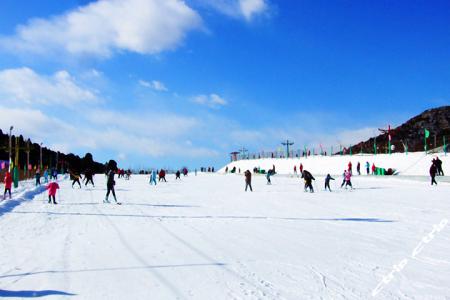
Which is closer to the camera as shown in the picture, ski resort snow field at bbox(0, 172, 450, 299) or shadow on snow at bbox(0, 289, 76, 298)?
shadow on snow at bbox(0, 289, 76, 298)

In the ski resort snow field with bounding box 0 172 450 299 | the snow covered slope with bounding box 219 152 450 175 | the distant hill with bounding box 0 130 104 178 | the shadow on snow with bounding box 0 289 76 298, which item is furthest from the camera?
the distant hill with bounding box 0 130 104 178

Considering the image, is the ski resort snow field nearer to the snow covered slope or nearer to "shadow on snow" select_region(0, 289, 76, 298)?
"shadow on snow" select_region(0, 289, 76, 298)

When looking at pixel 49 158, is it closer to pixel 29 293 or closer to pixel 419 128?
pixel 419 128

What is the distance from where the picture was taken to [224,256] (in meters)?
7.82

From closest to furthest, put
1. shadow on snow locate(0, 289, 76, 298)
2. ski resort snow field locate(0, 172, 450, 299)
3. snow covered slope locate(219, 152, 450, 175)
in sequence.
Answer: shadow on snow locate(0, 289, 76, 298)
ski resort snow field locate(0, 172, 450, 299)
snow covered slope locate(219, 152, 450, 175)

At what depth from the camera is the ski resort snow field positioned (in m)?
5.81

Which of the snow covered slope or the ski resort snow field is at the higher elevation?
the snow covered slope

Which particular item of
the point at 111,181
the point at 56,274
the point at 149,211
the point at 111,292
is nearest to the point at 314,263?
the point at 111,292

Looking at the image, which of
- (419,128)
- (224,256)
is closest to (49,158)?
(419,128)

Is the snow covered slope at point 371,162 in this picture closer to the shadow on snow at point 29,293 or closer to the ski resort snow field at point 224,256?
the ski resort snow field at point 224,256

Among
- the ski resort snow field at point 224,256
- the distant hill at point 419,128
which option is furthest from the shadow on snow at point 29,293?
the distant hill at point 419,128

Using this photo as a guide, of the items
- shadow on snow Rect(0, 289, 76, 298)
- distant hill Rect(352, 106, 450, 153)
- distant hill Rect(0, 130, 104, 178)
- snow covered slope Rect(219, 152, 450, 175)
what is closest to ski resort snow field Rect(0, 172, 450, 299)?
shadow on snow Rect(0, 289, 76, 298)

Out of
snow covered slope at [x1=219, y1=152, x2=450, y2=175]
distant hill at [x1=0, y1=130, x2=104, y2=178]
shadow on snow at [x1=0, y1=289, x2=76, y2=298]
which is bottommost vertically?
shadow on snow at [x1=0, y1=289, x2=76, y2=298]

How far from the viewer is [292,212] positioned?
15883mm
